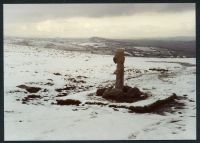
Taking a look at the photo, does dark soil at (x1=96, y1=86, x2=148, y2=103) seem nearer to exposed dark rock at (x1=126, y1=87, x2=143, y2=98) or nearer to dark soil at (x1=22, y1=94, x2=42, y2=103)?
exposed dark rock at (x1=126, y1=87, x2=143, y2=98)

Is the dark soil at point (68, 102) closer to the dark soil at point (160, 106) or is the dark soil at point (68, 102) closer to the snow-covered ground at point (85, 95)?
the snow-covered ground at point (85, 95)

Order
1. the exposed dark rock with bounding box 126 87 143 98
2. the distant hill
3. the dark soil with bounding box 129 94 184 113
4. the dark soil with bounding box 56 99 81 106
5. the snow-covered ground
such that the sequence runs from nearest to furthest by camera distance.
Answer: the snow-covered ground, the dark soil with bounding box 129 94 184 113, the dark soil with bounding box 56 99 81 106, the exposed dark rock with bounding box 126 87 143 98, the distant hill

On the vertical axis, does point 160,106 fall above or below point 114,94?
below

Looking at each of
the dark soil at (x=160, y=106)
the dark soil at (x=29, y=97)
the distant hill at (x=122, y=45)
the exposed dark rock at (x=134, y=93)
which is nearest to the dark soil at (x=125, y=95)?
the exposed dark rock at (x=134, y=93)

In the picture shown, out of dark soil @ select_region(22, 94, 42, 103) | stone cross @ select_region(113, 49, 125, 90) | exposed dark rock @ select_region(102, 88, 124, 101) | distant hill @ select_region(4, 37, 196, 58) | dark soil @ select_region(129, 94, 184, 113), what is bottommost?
dark soil @ select_region(129, 94, 184, 113)

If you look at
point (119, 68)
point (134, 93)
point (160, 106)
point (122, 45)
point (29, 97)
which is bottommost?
point (160, 106)

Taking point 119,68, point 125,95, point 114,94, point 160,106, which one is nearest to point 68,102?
point 114,94

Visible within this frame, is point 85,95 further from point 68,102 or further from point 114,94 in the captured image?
point 114,94

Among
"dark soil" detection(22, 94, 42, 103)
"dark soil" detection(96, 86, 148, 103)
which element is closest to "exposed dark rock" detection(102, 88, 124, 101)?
"dark soil" detection(96, 86, 148, 103)
